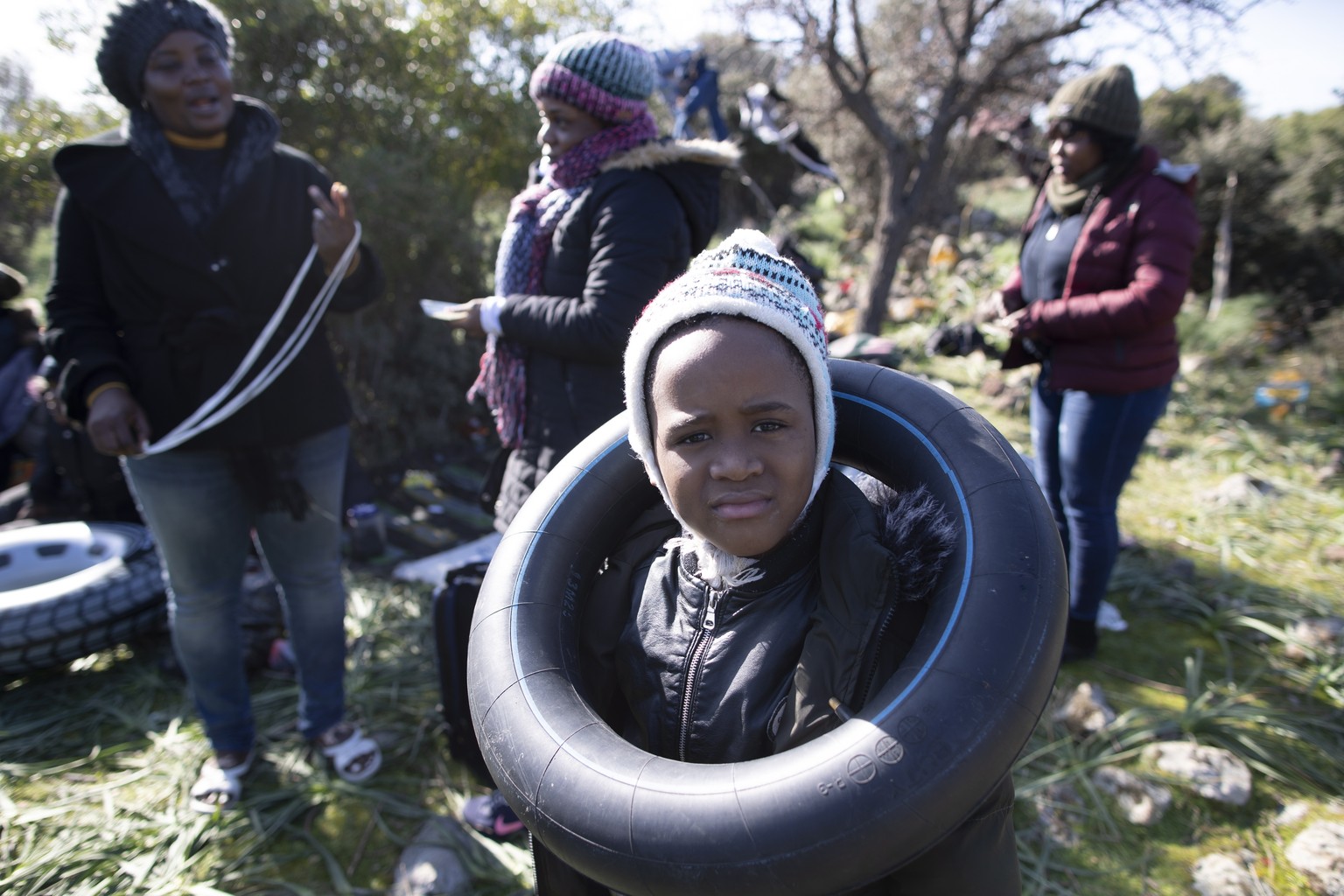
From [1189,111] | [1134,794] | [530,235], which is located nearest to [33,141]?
[530,235]

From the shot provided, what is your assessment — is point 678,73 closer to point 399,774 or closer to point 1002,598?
point 399,774

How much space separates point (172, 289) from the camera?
2.22 m

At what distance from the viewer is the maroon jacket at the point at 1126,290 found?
268 centimetres

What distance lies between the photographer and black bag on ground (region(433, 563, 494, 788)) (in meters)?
2.40

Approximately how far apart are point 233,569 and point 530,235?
4.69 feet

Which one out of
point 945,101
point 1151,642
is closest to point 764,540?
point 1151,642

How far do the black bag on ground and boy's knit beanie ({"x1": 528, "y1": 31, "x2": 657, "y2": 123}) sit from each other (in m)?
1.45

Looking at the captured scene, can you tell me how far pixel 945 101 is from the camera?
725 cm

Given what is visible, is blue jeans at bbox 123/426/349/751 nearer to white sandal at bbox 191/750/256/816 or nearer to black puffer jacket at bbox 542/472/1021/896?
white sandal at bbox 191/750/256/816

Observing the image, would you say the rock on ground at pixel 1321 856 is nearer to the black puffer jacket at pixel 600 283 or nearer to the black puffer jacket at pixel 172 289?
the black puffer jacket at pixel 600 283

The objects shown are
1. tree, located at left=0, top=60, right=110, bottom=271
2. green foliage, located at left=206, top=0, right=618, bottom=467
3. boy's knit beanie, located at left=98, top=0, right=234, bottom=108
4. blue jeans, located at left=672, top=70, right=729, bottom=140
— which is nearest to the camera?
boy's knit beanie, located at left=98, top=0, right=234, bottom=108

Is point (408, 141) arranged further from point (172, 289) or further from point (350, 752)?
point (350, 752)

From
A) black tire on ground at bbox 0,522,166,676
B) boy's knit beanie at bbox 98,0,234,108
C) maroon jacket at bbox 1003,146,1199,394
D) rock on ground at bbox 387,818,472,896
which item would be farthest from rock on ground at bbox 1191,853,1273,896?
black tire on ground at bbox 0,522,166,676

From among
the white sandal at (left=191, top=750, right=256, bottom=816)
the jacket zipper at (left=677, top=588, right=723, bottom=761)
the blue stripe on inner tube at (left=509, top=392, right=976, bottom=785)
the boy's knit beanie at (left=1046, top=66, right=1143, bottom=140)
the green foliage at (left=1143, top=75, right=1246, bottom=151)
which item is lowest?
the white sandal at (left=191, top=750, right=256, bottom=816)
